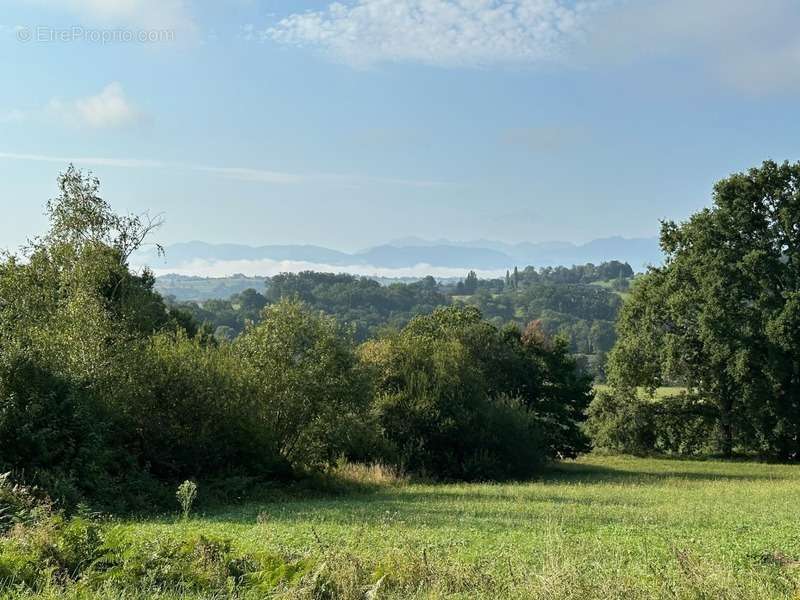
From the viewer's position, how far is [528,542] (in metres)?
10.8

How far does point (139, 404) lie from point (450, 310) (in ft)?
113

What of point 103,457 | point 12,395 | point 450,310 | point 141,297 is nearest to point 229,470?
point 103,457

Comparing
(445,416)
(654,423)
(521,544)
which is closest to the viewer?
(521,544)

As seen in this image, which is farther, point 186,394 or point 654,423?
point 654,423

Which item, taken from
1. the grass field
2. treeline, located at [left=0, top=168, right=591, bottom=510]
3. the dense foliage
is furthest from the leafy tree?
the dense foliage

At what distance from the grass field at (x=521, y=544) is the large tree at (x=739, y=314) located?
2461 cm

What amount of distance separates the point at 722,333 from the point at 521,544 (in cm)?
3914

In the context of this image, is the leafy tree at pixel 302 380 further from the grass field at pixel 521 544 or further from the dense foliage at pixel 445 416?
the dense foliage at pixel 445 416

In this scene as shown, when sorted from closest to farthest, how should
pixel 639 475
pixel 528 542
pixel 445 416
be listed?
pixel 528 542
pixel 445 416
pixel 639 475

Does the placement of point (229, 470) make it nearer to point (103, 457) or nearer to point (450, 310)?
point (103, 457)

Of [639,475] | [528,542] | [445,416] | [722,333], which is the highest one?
[722,333]

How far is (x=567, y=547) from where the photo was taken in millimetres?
9680

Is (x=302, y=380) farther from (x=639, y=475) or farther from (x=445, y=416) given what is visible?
(x=639, y=475)

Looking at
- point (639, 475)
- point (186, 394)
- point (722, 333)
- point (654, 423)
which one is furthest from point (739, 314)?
point (186, 394)
